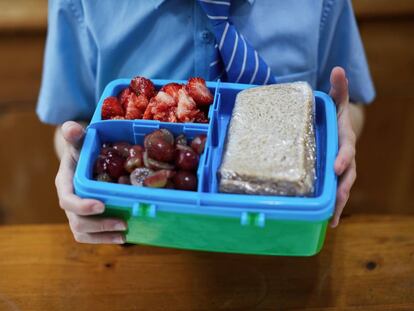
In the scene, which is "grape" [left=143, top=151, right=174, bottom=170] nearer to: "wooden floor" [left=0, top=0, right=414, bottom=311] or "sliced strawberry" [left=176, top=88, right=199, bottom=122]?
"sliced strawberry" [left=176, top=88, right=199, bottom=122]

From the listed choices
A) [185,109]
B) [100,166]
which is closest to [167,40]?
[185,109]

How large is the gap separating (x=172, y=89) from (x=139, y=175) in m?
0.17

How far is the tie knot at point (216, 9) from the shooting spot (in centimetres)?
82

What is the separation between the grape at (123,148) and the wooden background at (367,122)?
2.42 feet

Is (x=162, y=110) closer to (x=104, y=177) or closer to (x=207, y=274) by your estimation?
(x=104, y=177)

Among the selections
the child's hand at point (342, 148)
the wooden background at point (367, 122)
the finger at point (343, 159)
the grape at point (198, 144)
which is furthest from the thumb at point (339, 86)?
the wooden background at point (367, 122)

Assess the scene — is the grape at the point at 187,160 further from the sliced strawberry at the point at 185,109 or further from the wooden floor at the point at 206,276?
the wooden floor at the point at 206,276

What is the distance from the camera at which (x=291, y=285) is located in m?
0.83

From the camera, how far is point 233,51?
84cm

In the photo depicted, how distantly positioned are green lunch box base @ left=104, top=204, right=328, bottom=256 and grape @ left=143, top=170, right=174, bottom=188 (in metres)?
0.03

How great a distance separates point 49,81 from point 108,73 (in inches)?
5.0

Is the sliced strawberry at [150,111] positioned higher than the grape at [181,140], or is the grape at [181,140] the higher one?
the sliced strawberry at [150,111]

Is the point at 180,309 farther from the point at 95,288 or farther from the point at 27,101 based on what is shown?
the point at 27,101

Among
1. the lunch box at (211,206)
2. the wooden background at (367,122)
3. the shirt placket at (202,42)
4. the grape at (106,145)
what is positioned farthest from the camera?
the wooden background at (367,122)
